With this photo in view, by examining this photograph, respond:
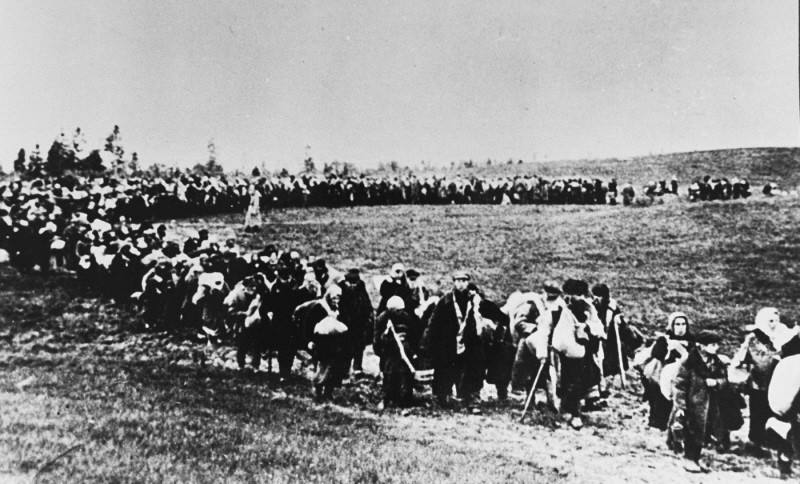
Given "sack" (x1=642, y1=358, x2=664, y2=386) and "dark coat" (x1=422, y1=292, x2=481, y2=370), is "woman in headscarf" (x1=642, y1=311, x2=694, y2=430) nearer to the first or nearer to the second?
"sack" (x1=642, y1=358, x2=664, y2=386)

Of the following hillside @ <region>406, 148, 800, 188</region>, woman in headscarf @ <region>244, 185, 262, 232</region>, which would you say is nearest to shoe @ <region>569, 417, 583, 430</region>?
woman in headscarf @ <region>244, 185, 262, 232</region>

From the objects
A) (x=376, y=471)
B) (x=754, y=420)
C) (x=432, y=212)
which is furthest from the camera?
(x=432, y=212)

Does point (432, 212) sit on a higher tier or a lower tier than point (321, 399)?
higher

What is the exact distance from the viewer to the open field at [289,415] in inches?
281

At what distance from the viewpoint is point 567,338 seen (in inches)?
348

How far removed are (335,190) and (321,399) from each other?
23.0 meters

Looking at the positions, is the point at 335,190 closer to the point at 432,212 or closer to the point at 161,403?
the point at 432,212

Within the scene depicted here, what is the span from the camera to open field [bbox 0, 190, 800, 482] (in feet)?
23.5

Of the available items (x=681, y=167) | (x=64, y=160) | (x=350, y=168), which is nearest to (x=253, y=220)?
(x=64, y=160)

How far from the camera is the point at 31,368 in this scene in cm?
1084

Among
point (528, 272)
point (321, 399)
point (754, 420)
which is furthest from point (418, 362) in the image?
point (528, 272)

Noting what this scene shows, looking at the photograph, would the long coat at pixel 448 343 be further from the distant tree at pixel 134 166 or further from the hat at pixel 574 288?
the distant tree at pixel 134 166

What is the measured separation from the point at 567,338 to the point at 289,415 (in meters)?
3.71

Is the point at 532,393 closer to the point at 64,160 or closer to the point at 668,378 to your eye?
the point at 668,378
